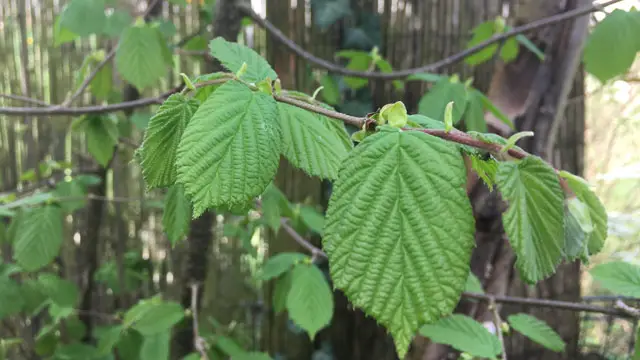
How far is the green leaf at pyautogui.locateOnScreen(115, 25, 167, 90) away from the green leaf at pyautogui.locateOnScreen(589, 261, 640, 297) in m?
0.95

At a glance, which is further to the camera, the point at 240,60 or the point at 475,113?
the point at 475,113

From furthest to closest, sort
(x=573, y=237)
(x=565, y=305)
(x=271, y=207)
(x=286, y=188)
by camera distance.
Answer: (x=286, y=188)
(x=271, y=207)
(x=565, y=305)
(x=573, y=237)

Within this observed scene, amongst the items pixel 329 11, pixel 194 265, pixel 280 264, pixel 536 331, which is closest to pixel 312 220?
pixel 280 264

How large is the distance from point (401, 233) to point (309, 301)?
2.40 ft

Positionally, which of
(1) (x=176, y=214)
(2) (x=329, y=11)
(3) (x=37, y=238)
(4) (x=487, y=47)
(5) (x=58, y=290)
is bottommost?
(5) (x=58, y=290)

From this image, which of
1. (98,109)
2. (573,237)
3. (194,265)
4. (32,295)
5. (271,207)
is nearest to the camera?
(573,237)

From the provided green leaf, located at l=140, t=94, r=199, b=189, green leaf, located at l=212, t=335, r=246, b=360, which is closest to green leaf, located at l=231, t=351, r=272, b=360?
green leaf, located at l=212, t=335, r=246, b=360

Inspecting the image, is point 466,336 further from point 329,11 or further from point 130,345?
point 329,11

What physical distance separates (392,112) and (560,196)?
146 mm

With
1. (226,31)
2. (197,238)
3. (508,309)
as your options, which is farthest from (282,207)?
(508,309)

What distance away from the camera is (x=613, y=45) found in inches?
34.4

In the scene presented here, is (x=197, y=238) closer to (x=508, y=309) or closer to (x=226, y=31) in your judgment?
(x=226, y=31)

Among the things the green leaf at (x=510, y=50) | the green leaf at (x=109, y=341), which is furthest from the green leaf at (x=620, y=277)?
the green leaf at (x=109, y=341)

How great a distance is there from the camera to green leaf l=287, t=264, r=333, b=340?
970mm
